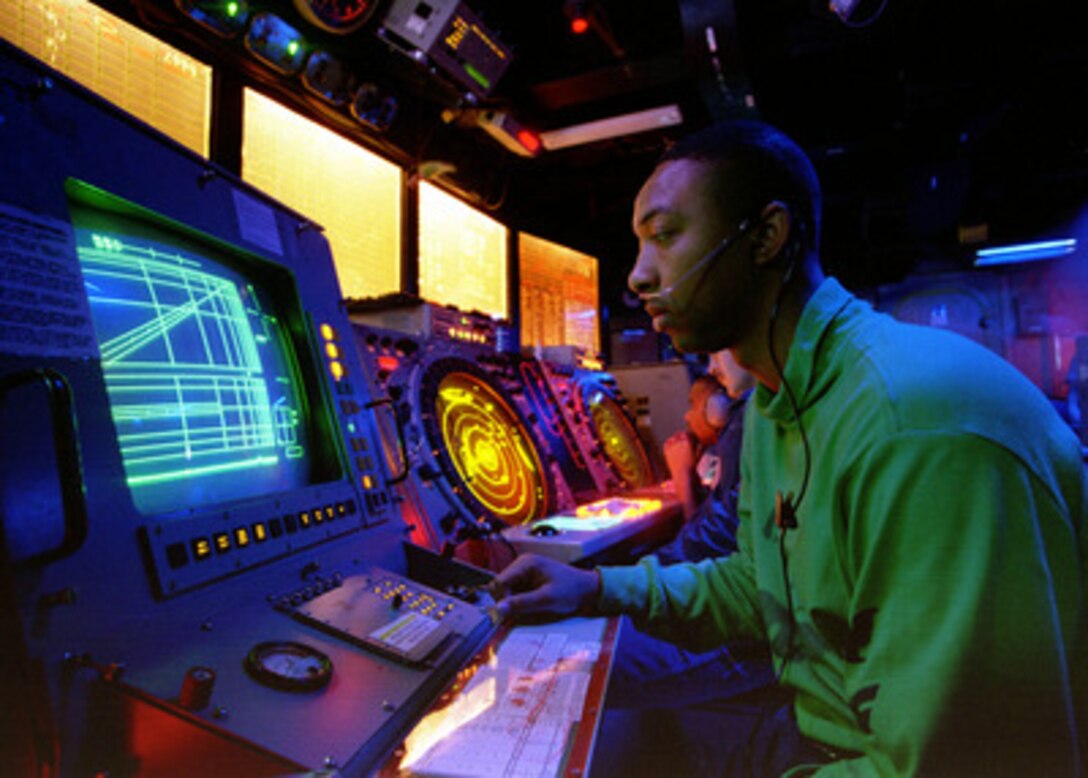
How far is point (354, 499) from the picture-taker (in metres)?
1.47

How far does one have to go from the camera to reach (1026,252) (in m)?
11.2

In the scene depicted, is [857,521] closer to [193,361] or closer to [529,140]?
[193,361]

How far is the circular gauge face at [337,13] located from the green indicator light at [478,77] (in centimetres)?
86

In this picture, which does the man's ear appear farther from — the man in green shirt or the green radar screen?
the green radar screen

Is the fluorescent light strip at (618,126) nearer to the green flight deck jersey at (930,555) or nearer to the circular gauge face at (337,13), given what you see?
the circular gauge face at (337,13)

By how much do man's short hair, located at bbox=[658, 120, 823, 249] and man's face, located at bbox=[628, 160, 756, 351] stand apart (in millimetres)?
32

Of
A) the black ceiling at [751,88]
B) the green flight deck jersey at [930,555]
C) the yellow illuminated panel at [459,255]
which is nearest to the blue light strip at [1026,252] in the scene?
the black ceiling at [751,88]

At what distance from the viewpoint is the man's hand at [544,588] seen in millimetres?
1369

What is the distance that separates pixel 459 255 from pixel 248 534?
4.42 metres

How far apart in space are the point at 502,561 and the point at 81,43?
2.76 m

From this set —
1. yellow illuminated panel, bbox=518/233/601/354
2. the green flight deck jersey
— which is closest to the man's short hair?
the green flight deck jersey

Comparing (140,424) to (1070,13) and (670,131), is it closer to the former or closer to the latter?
(670,131)

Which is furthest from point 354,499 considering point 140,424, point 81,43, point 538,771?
point 81,43

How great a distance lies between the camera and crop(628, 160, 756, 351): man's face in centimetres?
126
